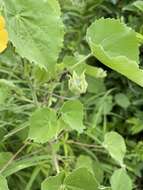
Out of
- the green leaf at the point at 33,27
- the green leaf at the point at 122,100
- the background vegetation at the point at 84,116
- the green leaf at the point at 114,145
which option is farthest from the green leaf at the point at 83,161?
the green leaf at the point at 33,27

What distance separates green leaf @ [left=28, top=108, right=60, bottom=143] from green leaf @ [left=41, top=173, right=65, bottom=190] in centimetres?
8

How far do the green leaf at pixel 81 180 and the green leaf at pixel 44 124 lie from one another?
84 millimetres

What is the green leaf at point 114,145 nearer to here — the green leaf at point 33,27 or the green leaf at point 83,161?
the green leaf at point 83,161

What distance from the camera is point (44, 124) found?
0.96 metres

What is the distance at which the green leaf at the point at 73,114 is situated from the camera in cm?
99

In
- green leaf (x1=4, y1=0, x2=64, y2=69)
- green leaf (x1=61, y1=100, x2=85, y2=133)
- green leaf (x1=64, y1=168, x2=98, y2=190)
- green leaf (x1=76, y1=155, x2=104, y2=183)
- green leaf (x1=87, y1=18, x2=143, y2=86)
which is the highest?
green leaf (x1=4, y1=0, x2=64, y2=69)

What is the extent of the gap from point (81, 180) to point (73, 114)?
0.13 meters

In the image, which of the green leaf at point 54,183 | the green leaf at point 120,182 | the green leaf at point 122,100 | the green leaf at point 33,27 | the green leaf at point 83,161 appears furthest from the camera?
the green leaf at point 122,100

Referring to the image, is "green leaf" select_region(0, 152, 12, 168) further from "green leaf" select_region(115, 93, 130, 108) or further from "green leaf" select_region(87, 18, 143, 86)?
"green leaf" select_region(115, 93, 130, 108)

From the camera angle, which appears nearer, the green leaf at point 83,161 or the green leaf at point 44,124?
the green leaf at point 44,124

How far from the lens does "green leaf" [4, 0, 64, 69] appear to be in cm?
79

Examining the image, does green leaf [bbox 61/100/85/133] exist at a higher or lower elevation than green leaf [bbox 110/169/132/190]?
higher

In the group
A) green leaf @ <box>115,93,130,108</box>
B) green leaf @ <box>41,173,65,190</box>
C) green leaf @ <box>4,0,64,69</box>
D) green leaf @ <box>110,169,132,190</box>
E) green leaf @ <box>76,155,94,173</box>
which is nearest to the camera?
green leaf @ <box>4,0,64,69</box>

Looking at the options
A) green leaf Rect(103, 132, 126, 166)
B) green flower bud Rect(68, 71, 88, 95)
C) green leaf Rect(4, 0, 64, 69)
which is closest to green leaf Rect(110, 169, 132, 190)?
green leaf Rect(103, 132, 126, 166)
